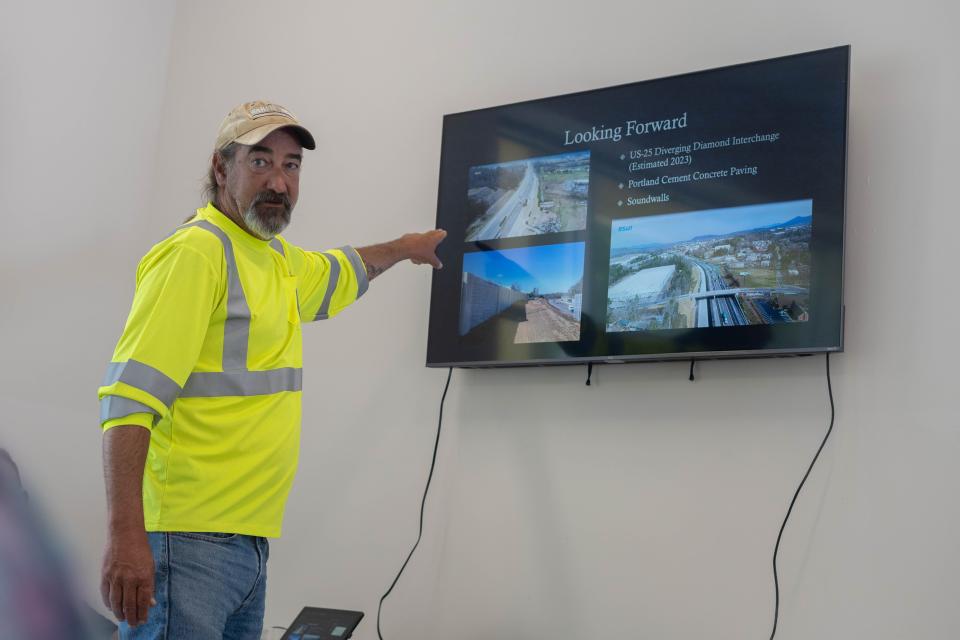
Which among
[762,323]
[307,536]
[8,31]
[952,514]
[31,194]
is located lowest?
[307,536]

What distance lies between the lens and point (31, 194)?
3.68 metres

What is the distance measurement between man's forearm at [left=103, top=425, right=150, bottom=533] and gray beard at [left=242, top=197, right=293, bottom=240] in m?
0.58

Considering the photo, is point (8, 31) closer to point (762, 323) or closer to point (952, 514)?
point (762, 323)

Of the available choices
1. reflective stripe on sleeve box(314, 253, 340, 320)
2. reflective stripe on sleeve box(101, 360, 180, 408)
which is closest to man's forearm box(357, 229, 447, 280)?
reflective stripe on sleeve box(314, 253, 340, 320)

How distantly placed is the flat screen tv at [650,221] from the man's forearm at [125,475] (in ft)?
4.66

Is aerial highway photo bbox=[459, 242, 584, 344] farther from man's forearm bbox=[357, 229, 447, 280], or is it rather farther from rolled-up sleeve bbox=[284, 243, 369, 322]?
rolled-up sleeve bbox=[284, 243, 369, 322]

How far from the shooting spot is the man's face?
2328mm

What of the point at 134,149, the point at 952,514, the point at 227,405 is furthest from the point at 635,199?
the point at 134,149

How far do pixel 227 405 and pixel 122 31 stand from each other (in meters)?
2.54

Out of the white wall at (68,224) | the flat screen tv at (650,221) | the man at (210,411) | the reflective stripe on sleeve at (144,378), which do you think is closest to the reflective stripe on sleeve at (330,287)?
the man at (210,411)

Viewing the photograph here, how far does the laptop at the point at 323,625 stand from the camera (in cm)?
286

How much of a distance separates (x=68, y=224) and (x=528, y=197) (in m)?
1.76

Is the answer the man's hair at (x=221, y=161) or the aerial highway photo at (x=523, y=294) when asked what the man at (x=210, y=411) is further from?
the aerial highway photo at (x=523, y=294)

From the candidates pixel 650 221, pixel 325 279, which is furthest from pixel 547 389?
pixel 325 279
